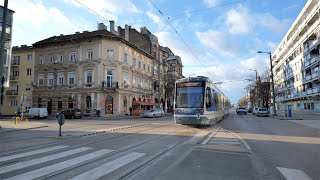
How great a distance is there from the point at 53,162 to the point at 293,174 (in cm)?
619

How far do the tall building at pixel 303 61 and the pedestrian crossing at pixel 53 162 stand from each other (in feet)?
157

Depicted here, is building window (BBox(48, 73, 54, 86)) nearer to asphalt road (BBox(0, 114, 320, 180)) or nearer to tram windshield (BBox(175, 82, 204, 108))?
tram windshield (BBox(175, 82, 204, 108))

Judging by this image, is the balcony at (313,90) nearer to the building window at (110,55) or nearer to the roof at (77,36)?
the building window at (110,55)

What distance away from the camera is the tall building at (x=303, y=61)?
1921 inches

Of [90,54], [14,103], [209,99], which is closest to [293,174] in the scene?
[209,99]

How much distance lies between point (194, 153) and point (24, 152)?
5706 millimetres

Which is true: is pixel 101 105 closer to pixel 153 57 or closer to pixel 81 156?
pixel 153 57

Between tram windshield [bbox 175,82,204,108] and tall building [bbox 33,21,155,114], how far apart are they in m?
27.1

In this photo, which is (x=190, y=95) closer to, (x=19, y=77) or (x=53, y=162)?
(x=53, y=162)

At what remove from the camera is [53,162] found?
7578 millimetres

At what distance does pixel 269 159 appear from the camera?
815 cm

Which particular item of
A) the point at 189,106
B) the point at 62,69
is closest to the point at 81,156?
the point at 189,106

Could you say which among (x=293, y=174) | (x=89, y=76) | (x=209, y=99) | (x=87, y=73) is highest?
(x=87, y=73)

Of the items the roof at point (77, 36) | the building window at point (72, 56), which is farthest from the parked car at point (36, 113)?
the roof at point (77, 36)
